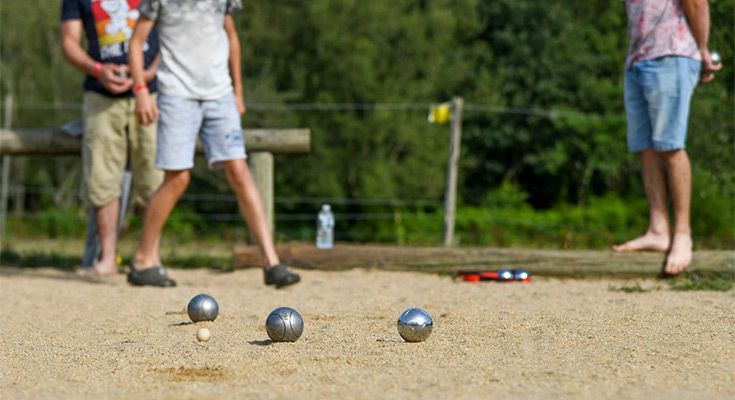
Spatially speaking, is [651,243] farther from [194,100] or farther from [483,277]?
[194,100]

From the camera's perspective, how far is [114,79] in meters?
5.79

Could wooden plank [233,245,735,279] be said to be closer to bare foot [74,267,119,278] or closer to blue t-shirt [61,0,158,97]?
bare foot [74,267,119,278]

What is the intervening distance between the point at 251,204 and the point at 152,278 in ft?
2.61

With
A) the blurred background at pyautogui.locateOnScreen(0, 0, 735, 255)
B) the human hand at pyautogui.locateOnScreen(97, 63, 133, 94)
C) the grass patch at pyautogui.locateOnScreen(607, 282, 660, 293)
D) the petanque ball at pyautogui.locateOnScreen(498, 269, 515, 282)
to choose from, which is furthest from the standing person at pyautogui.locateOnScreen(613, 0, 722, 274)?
the blurred background at pyautogui.locateOnScreen(0, 0, 735, 255)

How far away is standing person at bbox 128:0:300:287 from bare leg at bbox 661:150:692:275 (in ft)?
7.45

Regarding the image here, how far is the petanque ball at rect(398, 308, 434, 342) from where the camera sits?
3424 millimetres

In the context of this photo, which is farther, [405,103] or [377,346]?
[405,103]

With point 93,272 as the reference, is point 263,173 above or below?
above

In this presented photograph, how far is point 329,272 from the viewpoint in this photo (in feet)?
20.3

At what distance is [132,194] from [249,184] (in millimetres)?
1351

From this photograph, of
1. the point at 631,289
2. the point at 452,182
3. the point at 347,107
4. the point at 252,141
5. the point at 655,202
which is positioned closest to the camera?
the point at 631,289

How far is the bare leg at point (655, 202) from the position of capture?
18.4 ft

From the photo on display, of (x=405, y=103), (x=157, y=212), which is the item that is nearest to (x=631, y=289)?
(x=157, y=212)

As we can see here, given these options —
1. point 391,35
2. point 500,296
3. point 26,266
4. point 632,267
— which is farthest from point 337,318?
point 391,35
